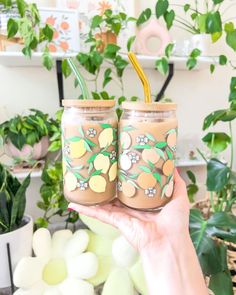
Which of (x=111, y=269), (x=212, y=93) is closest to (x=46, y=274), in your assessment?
(x=111, y=269)

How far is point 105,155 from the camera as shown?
49 centimetres

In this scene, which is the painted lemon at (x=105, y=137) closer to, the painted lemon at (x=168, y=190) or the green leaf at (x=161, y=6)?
the painted lemon at (x=168, y=190)

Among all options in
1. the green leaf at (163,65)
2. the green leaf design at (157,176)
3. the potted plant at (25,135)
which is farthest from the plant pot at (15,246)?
the green leaf at (163,65)

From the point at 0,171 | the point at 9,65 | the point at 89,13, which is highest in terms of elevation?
the point at 89,13

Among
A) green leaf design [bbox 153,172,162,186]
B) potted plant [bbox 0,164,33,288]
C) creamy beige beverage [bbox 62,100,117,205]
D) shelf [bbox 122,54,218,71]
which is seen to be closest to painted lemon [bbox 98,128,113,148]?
creamy beige beverage [bbox 62,100,117,205]

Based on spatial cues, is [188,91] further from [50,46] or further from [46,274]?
[46,274]

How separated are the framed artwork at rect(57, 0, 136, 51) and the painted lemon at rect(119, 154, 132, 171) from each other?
0.74 meters

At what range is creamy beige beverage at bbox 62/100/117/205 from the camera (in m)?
0.47

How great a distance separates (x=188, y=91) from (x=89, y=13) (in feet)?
2.00

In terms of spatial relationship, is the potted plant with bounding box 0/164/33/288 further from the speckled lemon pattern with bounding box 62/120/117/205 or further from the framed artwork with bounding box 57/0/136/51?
the framed artwork with bounding box 57/0/136/51

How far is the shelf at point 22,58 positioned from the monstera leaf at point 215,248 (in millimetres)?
770

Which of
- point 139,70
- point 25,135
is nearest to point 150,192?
point 139,70

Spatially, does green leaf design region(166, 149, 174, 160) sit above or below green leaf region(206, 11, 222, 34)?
below

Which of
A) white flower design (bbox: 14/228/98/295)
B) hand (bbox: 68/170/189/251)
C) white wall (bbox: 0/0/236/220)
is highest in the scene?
white wall (bbox: 0/0/236/220)
